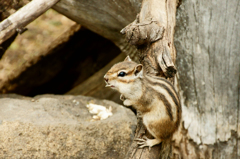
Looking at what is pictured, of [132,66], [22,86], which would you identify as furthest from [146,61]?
[22,86]

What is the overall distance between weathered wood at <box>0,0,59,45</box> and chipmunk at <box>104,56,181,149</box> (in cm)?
119

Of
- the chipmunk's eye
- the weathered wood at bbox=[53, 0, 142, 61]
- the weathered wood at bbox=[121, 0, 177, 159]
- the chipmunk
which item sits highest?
the weathered wood at bbox=[53, 0, 142, 61]

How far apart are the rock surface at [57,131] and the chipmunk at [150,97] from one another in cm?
89

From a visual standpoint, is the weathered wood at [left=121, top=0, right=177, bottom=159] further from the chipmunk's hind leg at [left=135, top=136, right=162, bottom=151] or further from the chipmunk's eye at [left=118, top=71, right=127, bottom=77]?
the chipmunk's eye at [left=118, top=71, right=127, bottom=77]

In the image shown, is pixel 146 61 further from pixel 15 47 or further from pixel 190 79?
pixel 15 47

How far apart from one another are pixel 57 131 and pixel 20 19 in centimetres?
137

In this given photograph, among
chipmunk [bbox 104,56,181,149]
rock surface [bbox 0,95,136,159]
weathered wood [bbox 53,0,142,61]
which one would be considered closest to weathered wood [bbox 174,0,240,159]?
weathered wood [bbox 53,0,142,61]

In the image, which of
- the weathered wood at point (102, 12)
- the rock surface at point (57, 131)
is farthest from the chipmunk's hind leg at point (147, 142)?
the weathered wood at point (102, 12)

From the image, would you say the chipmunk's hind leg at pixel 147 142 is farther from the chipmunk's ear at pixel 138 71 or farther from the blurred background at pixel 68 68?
the blurred background at pixel 68 68

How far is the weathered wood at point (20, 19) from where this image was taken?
313 cm

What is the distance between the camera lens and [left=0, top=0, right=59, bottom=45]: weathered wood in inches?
123

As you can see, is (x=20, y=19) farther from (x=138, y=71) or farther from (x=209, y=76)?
(x=209, y=76)

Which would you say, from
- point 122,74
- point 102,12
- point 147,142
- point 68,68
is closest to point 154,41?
point 122,74

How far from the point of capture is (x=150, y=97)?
2.86 metres
